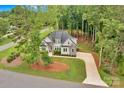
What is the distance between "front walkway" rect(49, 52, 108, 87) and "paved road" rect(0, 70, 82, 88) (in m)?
0.22

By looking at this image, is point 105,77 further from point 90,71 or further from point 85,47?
point 85,47

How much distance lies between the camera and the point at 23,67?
564 centimetres

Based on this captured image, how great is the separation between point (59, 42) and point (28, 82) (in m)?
0.98

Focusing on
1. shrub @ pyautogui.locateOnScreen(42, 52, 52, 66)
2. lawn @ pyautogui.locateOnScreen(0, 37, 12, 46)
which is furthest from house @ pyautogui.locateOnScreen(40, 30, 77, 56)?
lawn @ pyautogui.locateOnScreen(0, 37, 12, 46)

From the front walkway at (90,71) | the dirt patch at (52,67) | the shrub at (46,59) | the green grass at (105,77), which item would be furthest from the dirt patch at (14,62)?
the green grass at (105,77)

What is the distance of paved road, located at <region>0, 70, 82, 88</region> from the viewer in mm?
5477

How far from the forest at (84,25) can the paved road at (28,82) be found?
0.54m

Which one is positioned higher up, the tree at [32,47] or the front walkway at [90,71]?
the tree at [32,47]

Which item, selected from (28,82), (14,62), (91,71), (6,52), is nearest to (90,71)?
(91,71)

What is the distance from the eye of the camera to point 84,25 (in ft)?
18.5

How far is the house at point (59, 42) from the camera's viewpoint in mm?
5605

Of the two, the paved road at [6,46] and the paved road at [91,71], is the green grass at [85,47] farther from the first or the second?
the paved road at [6,46]

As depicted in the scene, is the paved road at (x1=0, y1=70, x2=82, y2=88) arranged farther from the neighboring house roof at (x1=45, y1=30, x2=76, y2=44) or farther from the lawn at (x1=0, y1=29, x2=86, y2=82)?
the neighboring house roof at (x1=45, y1=30, x2=76, y2=44)
